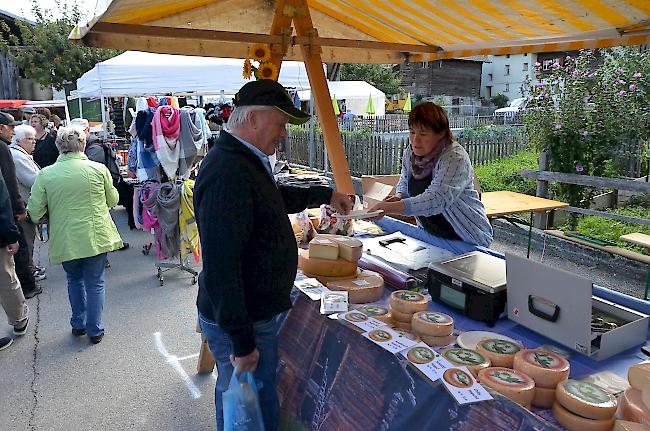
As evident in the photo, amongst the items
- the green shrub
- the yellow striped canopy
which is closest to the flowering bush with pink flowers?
the green shrub

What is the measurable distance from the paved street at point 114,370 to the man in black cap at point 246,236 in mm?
1277

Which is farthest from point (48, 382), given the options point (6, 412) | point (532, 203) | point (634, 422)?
point (532, 203)

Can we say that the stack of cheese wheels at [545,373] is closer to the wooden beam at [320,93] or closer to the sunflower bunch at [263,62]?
the wooden beam at [320,93]

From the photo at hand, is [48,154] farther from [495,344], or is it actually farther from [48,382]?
[495,344]

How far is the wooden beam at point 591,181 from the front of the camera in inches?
229

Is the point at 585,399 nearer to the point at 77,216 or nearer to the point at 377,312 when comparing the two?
the point at 377,312

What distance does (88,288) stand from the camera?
3818mm

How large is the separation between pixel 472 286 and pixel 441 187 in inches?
31.3

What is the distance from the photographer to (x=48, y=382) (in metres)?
3.35

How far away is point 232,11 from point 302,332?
264cm

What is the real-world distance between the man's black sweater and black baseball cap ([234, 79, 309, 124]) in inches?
6.2

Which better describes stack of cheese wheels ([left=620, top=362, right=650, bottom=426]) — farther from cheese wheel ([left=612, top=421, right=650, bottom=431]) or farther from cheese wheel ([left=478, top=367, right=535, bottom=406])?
cheese wheel ([left=478, top=367, right=535, bottom=406])

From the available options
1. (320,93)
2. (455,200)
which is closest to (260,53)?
(320,93)

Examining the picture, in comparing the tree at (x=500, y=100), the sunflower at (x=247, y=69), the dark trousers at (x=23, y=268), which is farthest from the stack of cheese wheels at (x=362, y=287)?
the tree at (x=500, y=100)
